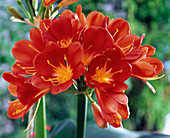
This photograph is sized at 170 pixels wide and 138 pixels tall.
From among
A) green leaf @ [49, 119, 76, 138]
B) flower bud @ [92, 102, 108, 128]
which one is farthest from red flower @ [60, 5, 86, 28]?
green leaf @ [49, 119, 76, 138]

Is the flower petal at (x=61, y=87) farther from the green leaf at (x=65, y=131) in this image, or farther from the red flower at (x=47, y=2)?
the green leaf at (x=65, y=131)

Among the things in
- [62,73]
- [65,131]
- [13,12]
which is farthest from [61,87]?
[65,131]

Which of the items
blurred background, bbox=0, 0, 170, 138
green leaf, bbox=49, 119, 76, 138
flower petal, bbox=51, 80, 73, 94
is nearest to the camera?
flower petal, bbox=51, 80, 73, 94

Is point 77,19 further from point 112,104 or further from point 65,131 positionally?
point 65,131

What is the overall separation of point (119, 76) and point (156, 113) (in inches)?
63.7

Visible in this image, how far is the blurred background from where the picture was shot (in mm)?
1629

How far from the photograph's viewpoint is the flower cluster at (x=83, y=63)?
0.87 ft

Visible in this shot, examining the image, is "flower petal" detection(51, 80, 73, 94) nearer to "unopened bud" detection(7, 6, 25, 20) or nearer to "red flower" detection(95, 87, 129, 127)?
"red flower" detection(95, 87, 129, 127)

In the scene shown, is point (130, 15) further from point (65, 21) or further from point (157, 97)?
point (65, 21)

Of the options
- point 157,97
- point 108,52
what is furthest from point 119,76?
point 157,97

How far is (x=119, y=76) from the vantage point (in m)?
0.28

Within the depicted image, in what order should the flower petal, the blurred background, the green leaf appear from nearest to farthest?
the flower petal → the green leaf → the blurred background

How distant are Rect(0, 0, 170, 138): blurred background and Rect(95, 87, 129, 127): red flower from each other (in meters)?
1.35

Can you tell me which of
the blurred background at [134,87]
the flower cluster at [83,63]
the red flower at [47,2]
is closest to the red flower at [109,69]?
the flower cluster at [83,63]
